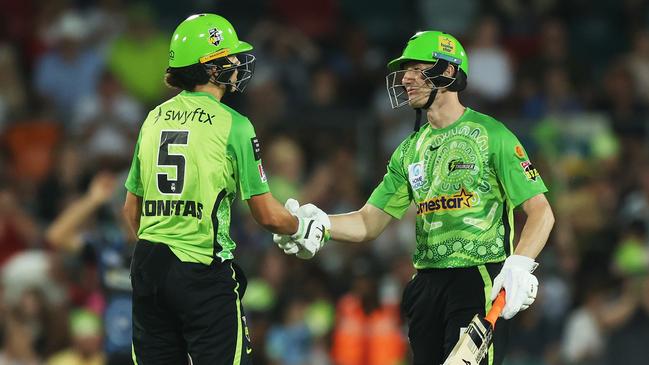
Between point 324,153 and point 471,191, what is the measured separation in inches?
237

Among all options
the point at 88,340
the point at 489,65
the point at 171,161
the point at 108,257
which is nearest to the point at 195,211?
the point at 171,161

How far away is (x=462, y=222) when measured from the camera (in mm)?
7254

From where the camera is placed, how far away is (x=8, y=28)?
591 inches

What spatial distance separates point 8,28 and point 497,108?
5579mm

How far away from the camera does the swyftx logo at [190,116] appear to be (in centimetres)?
675

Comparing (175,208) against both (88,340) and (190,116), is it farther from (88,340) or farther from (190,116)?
(88,340)

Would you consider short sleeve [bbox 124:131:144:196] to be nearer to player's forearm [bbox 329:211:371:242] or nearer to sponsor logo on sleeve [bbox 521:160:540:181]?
player's forearm [bbox 329:211:371:242]

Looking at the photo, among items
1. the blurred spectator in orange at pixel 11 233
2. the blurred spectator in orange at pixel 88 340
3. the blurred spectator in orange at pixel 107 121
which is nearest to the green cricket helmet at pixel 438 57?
the blurred spectator in orange at pixel 88 340

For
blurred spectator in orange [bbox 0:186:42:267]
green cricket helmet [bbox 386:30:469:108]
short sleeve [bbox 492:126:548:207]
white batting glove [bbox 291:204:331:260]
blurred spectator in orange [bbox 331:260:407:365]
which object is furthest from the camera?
blurred spectator in orange [bbox 0:186:42:267]

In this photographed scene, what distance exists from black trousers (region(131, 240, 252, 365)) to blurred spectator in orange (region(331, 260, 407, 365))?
16.1 ft

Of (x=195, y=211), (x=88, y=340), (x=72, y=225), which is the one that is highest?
(x=195, y=211)

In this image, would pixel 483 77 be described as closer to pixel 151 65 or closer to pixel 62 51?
pixel 151 65

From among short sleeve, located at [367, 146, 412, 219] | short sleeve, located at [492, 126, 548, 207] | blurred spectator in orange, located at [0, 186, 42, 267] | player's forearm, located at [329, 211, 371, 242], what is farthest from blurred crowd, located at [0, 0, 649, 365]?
short sleeve, located at [492, 126, 548, 207]

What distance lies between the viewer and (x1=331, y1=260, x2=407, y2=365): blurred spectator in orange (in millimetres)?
11688
